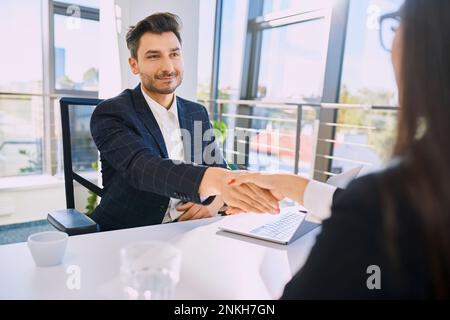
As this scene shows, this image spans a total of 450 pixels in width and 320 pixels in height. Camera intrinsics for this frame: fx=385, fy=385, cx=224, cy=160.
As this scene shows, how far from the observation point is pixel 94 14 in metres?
3.48

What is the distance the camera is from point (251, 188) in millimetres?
1140

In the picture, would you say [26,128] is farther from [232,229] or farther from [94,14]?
[232,229]

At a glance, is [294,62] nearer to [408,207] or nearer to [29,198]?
[29,198]

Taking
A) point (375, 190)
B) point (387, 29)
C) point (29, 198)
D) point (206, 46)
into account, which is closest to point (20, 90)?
point (29, 198)

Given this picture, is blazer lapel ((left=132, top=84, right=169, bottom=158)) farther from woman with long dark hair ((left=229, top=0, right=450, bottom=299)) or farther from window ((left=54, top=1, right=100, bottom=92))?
window ((left=54, top=1, right=100, bottom=92))

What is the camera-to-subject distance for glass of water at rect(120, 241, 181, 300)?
2.20 feet

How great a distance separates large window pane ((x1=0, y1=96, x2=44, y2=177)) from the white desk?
108 inches

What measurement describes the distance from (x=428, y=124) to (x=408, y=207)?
0.10m

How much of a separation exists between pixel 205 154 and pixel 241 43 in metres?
2.77

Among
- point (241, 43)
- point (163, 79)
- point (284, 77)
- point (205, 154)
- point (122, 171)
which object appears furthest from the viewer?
point (241, 43)

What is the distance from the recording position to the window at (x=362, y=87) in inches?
113

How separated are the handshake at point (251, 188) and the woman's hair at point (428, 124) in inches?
26.2

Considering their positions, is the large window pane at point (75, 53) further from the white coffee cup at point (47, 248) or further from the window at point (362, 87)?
the white coffee cup at point (47, 248)
